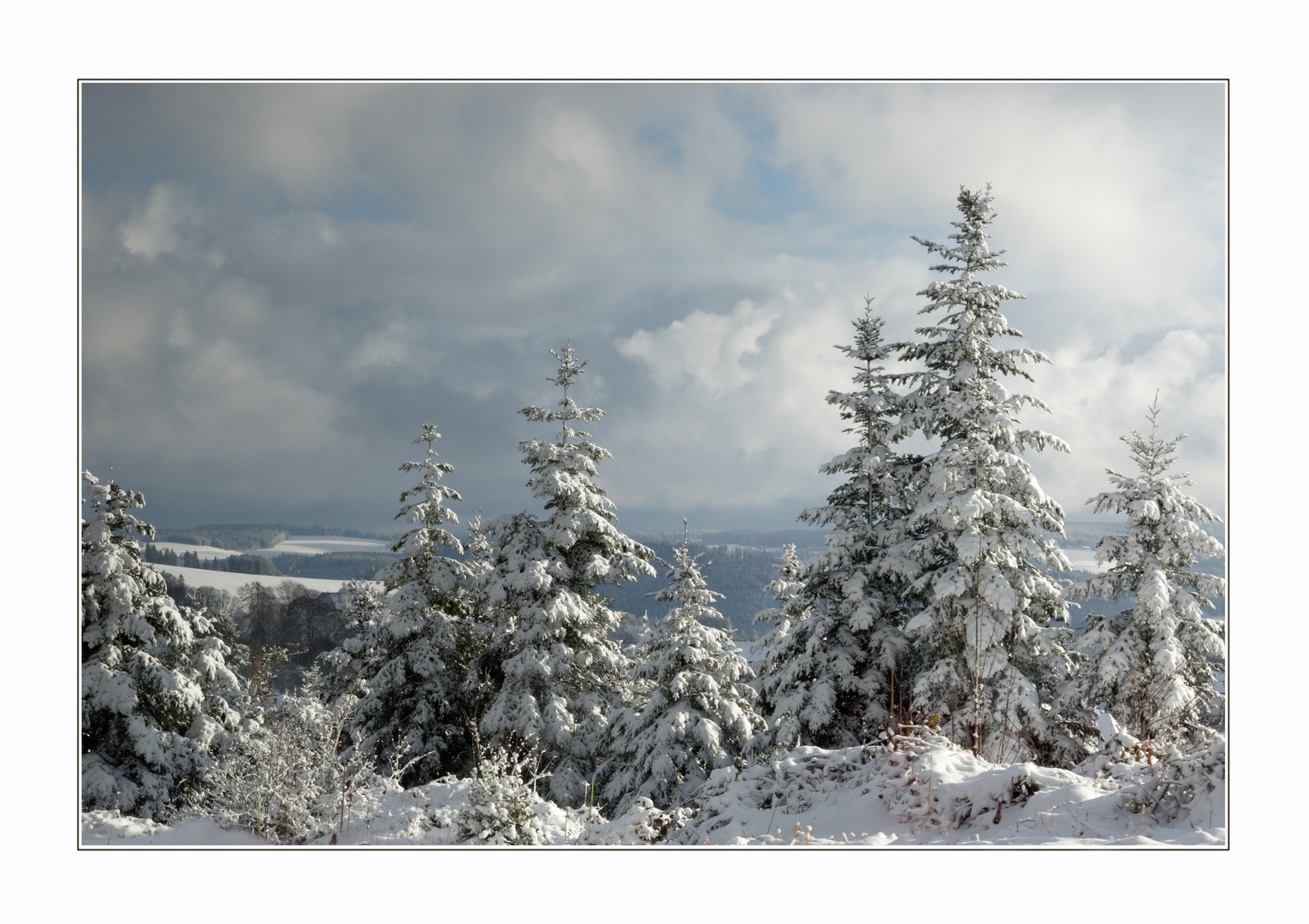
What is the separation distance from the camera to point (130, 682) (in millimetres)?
11992

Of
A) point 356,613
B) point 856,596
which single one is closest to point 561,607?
point 856,596

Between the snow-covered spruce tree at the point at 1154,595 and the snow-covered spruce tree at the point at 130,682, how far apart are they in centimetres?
1617

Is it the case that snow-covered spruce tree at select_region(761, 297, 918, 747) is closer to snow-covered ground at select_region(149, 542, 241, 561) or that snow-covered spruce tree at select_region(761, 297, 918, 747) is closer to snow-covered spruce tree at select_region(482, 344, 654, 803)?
snow-covered spruce tree at select_region(482, 344, 654, 803)

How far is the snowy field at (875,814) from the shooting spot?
5.05m

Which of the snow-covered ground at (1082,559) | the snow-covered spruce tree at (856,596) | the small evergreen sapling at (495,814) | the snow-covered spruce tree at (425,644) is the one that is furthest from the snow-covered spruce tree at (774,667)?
the snow-covered spruce tree at (425,644)

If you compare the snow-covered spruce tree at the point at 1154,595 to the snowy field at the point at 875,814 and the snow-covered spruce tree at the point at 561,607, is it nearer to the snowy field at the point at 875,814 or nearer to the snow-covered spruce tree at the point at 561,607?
the snowy field at the point at 875,814

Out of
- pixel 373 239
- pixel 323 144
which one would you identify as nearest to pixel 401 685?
pixel 373 239

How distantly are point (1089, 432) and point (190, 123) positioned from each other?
12.6 meters

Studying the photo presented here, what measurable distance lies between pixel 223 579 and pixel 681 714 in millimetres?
14235

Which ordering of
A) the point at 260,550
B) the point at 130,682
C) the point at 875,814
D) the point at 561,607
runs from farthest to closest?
the point at 260,550, the point at 561,607, the point at 130,682, the point at 875,814

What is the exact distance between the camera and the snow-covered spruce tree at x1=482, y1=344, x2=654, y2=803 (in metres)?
12.9

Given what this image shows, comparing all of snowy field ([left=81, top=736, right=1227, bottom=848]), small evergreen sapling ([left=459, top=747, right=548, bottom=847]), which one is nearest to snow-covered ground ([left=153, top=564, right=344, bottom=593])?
snowy field ([left=81, top=736, right=1227, bottom=848])

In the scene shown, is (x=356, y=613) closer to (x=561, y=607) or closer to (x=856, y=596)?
(x=561, y=607)
